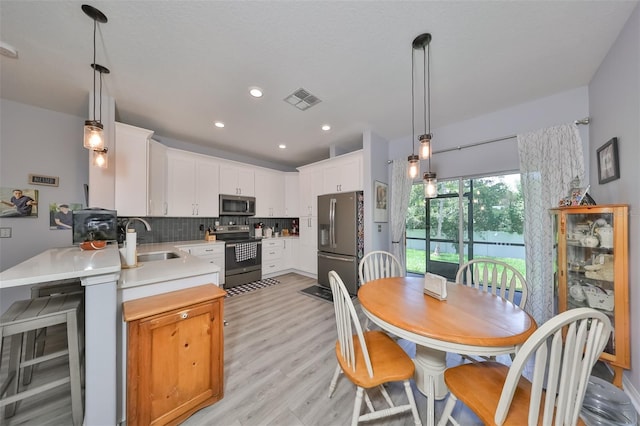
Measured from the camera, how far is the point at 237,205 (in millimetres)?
4348

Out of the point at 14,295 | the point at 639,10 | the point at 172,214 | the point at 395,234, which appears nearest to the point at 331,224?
the point at 395,234

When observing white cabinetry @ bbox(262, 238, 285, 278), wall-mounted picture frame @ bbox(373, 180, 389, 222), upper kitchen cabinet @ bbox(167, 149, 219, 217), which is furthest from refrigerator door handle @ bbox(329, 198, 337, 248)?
upper kitchen cabinet @ bbox(167, 149, 219, 217)

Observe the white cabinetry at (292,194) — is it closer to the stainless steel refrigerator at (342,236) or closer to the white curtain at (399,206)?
the stainless steel refrigerator at (342,236)

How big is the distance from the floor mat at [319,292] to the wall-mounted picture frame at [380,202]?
4.81 ft

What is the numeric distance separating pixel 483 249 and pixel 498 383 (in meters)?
2.73

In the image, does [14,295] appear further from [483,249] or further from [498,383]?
[483,249]

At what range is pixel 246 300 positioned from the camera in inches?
133

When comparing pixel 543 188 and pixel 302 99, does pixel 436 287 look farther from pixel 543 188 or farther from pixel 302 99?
pixel 302 99

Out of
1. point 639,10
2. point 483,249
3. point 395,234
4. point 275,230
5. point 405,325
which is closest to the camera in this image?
point 405,325

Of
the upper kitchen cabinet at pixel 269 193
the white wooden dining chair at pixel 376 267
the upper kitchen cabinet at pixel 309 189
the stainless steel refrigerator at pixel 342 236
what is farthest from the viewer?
the upper kitchen cabinet at pixel 269 193

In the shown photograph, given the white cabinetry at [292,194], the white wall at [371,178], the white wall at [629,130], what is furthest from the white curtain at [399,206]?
the white cabinetry at [292,194]

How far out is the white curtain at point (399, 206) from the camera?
3608 millimetres

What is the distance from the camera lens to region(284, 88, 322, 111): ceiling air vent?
2424 millimetres

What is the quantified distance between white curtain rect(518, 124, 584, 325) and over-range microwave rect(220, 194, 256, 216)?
4356 millimetres
